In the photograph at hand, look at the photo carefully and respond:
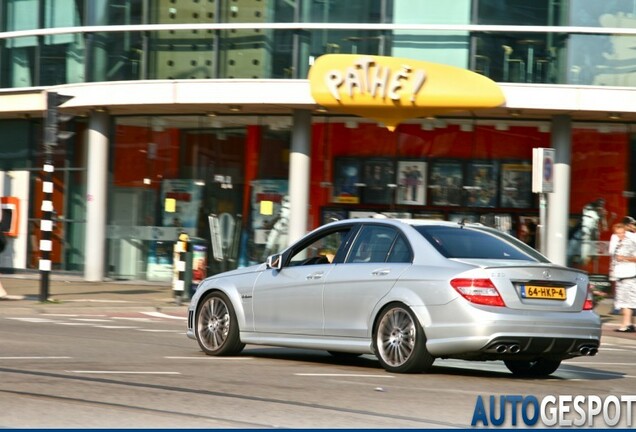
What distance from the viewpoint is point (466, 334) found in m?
11.1

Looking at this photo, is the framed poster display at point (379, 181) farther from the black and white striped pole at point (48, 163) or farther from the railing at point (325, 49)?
the black and white striped pole at point (48, 163)

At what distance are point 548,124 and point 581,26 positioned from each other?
8.59ft

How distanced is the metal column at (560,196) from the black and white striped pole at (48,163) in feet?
36.4

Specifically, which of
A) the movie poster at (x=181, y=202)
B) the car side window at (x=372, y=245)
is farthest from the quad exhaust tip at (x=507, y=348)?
the movie poster at (x=181, y=202)

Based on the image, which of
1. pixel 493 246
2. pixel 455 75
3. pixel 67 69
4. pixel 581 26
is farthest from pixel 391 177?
pixel 493 246

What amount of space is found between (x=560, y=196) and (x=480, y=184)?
1.85 meters

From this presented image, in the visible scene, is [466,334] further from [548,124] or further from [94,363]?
[548,124]

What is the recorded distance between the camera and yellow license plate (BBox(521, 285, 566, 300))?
11.3 meters

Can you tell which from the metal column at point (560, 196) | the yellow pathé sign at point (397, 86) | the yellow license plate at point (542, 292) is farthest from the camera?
the metal column at point (560, 196)

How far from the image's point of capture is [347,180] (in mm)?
29375

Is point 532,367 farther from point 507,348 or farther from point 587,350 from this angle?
point 507,348

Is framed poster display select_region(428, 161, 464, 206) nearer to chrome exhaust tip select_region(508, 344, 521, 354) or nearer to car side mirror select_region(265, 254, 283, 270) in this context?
car side mirror select_region(265, 254, 283, 270)

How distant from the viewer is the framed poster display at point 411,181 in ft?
95.4

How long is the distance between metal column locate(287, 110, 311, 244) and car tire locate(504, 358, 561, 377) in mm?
16593
